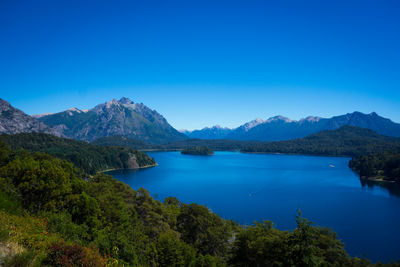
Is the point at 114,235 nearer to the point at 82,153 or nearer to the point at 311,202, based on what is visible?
the point at 311,202

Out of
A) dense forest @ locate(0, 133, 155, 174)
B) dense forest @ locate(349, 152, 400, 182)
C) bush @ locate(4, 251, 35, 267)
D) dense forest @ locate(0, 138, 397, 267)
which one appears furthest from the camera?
dense forest @ locate(0, 133, 155, 174)

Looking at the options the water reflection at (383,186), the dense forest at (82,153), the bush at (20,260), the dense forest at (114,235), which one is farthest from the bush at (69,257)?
the dense forest at (82,153)

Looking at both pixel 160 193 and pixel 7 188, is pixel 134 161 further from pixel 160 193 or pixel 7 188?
pixel 7 188

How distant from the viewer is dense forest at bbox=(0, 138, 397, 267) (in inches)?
427

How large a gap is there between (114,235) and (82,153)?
148214 millimetres

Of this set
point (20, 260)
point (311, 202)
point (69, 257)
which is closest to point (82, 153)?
point (311, 202)

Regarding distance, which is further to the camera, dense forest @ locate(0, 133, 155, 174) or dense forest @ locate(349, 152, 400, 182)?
dense forest @ locate(0, 133, 155, 174)

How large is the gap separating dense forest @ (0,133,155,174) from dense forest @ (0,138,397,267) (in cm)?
10832

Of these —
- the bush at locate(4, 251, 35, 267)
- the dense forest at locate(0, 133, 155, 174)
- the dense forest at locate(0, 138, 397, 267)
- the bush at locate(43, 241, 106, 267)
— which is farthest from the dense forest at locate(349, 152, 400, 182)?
the bush at locate(4, 251, 35, 267)

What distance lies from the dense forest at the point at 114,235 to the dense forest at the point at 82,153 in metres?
108

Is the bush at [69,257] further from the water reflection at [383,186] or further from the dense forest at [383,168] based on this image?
the dense forest at [383,168]

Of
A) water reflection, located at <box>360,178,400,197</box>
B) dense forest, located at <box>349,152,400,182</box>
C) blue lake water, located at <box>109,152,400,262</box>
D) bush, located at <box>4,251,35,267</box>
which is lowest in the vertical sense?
blue lake water, located at <box>109,152,400,262</box>

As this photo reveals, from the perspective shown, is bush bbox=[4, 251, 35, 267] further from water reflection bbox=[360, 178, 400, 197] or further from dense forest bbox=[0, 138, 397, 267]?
water reflection bbox=[360, 178, 400, 197]

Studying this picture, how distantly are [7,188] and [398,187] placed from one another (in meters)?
124
